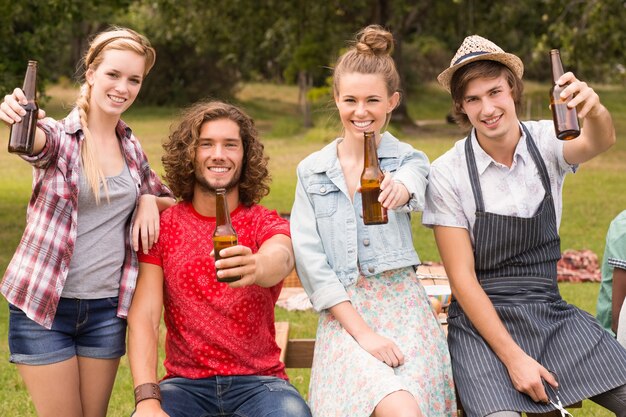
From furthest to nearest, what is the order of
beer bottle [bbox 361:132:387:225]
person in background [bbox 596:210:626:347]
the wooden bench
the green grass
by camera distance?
the green grass
the wooden bench
person in background [bbox 596:210:626:347]
beer bottle [bbox 361:132:387:225]

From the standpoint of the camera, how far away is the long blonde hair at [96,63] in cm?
399

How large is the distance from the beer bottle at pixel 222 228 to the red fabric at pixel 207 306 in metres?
0.27

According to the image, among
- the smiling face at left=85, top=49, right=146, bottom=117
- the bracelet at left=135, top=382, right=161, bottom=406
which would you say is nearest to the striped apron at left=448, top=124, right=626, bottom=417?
the bracelet at left=135, top=382, right=161, bottom=406

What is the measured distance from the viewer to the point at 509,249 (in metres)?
4.13

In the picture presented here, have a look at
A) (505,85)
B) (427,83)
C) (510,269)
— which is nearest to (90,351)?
(510,269)

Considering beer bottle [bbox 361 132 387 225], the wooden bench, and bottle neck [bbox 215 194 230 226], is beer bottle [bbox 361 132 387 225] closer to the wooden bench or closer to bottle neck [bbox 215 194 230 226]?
bottle neck [bbox 215 194 230 226]

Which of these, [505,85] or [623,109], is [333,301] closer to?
[505,85]

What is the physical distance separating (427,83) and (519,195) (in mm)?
42250

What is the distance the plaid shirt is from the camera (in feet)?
12.9

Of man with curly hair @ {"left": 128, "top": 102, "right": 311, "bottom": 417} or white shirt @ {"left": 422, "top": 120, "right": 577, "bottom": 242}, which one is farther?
white shirt @ {"left": 422, "top": 120, "right": 577, "bottom": 242}

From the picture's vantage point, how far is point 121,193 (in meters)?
4.10

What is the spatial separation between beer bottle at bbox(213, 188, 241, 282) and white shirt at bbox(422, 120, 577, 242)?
0.93m

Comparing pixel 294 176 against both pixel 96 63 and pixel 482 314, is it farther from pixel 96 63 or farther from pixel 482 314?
pixel 482 314

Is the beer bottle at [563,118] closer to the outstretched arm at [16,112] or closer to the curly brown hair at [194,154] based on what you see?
the curly brown hair at [194,154]
